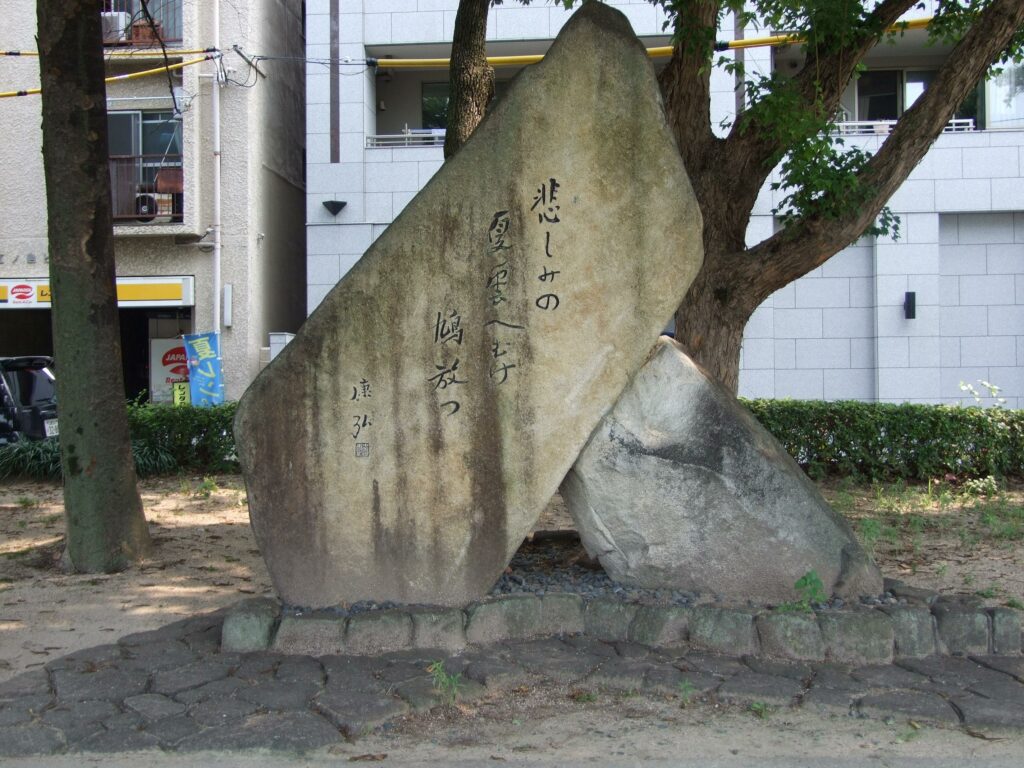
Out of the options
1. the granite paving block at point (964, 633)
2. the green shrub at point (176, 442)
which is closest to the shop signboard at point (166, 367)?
the green shrub at point (176, 442)

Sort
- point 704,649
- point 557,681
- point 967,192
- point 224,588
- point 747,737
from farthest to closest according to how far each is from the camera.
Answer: point 967,192, point 224,588, point 704,649, point 557,681, point 747,737

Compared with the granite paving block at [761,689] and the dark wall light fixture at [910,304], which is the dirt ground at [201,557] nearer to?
the granite paving block at [761,689]

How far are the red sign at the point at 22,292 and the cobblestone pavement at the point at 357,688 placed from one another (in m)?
13.3

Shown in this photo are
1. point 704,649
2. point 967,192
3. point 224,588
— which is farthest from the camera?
point 967,192

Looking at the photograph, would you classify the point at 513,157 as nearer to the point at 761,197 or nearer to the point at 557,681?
the point at 557,681

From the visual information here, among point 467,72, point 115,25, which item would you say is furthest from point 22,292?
point 467,72

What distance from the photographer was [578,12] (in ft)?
17.5

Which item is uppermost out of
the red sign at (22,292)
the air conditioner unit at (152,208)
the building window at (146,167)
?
the building window at (146,167)

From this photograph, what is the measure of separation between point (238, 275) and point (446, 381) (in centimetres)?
1200

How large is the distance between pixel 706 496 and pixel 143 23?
50.6 ft

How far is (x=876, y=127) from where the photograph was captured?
15570mm

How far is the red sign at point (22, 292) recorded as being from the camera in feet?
54.3

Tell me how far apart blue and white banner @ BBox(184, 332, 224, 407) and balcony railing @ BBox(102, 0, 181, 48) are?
5523 millimetres

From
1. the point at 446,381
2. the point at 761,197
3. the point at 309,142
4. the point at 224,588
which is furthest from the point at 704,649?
the point at 309,142
